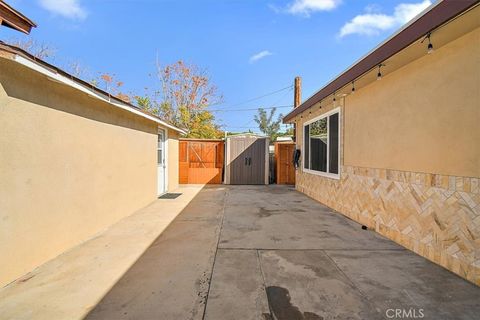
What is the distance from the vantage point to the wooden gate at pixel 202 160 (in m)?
11.4

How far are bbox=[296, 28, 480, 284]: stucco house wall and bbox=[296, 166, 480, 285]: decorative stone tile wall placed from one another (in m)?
0.01

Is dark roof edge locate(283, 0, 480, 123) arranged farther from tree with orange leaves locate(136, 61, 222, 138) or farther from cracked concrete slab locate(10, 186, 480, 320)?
tree with orange leaves locate(136, 61, 222, 138)

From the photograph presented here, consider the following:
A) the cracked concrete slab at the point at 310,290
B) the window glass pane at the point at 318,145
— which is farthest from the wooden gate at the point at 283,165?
the cracked concrete slab at the point at 310,290

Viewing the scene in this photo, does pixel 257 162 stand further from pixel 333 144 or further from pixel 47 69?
pixel 47 69

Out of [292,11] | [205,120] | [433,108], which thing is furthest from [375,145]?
[205,120]

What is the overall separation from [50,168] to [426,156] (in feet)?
16.4

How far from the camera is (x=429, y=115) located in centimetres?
322

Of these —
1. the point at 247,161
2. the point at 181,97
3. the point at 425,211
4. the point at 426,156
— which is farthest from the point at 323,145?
the point at 181,97

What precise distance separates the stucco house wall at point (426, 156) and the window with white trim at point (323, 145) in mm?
906

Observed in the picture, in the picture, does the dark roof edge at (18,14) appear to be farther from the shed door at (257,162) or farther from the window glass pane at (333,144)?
the shed door at (257,162)

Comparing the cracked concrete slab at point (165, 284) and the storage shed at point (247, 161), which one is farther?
the storage shed at point (247, 161)

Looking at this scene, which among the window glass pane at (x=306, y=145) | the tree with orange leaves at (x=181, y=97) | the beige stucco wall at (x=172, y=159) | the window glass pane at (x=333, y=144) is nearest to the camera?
the window glass pane at (x=333, y=144)

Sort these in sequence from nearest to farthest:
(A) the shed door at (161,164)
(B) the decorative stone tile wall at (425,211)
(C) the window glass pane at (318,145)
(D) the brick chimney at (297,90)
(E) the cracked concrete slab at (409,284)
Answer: (E) the cracked concrete slab at (409,284)
(B) the decorative stone tile wall at (425,211)
(C) the window glass pane at (318,145)
(A) the shed door at (161,164)
(D) the brick chimney at (297,90)

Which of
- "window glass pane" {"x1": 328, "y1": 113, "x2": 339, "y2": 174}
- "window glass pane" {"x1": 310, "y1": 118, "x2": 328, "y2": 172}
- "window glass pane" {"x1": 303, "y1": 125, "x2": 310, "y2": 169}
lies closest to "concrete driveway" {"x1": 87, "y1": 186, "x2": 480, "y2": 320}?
"window glass pane" {"x1": 328, "y1": 113, "x2": 339, "y2": 174}
